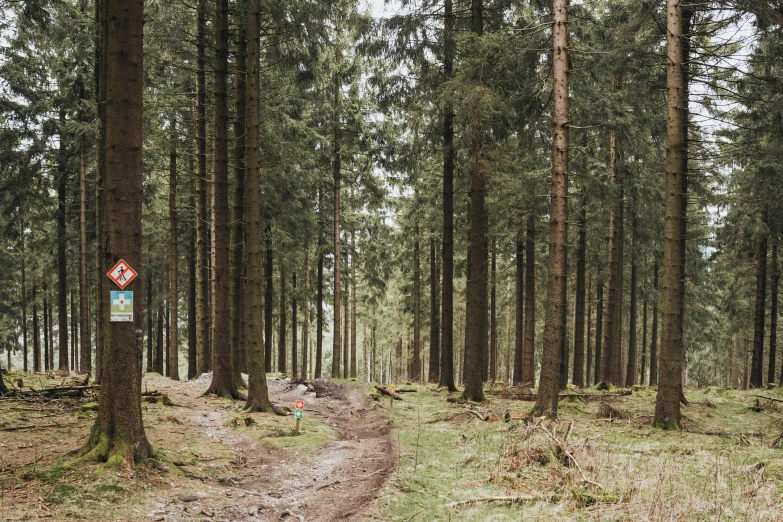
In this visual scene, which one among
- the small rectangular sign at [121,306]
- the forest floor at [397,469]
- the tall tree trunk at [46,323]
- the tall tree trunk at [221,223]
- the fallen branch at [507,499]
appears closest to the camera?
the forest floor at [397,469]

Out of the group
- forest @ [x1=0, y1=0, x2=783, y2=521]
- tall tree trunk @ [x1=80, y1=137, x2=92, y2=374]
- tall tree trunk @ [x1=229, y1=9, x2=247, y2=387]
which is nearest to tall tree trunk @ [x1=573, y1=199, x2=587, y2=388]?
forest @ [x1=0, y1=0, x2=783, y2=521]

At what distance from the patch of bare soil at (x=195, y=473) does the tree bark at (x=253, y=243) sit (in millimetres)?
808

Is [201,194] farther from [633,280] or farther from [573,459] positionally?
[633,280]

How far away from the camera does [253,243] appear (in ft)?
40.4

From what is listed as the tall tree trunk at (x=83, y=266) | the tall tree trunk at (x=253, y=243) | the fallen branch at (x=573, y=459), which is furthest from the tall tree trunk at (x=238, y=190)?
the fallen branch at (x=573, y=459)

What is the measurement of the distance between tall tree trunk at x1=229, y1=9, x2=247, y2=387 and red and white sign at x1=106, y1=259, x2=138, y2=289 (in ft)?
22.7

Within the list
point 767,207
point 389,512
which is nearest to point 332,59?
point 767,207

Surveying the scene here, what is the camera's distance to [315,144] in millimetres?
22875

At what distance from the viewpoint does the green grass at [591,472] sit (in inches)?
216

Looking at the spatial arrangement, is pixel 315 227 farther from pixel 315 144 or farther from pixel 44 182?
pixel 44 182

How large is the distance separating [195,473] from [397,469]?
9.39ft

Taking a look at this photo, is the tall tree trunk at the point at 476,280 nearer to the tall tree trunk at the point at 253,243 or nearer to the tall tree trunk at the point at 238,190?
the tall tree trunk at the point at 253,243

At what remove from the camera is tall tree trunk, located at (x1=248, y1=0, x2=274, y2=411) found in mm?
12281

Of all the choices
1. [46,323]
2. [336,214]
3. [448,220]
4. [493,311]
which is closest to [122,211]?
[448,220]
